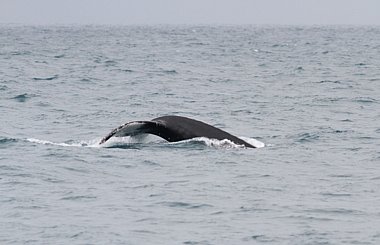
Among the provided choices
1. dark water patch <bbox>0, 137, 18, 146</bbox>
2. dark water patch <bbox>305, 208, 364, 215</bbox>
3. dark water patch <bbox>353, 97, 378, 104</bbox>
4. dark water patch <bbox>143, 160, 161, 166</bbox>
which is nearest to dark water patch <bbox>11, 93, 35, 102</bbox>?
dark water patch <bbox>353, 97, 378, 104</bbox>

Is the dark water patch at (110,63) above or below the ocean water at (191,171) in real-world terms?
below

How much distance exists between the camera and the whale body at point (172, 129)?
17.1 m

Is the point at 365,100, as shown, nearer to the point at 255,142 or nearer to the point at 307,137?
the point at 307,137

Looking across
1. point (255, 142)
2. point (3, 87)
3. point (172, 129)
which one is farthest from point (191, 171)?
point (3, 87)

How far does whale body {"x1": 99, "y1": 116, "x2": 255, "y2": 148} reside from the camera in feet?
56.2

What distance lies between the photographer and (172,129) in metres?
17.7

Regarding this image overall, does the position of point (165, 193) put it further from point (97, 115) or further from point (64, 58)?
point (64, 58)

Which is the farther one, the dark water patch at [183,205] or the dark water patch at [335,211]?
the dark water patch at [183,205]

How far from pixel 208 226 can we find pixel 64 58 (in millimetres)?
43231

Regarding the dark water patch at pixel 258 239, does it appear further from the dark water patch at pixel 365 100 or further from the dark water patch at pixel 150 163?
the dark water patch at pixel 365 100

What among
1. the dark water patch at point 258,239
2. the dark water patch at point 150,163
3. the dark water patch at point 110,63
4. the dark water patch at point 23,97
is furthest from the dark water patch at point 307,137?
the dark water patch at point 110,63

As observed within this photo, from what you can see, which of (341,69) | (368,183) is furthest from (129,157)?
(341,69)

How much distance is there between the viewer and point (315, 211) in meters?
13.4

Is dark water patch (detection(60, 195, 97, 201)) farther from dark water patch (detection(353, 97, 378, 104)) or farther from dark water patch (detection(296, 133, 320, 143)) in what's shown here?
dark water patch (detection(353, 97, 378, 104))
